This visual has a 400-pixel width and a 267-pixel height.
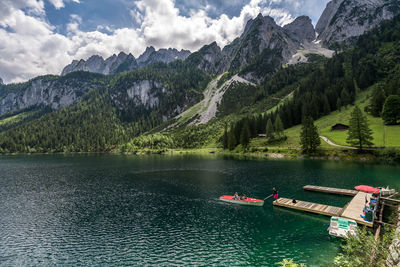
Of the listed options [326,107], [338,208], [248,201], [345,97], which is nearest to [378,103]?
[345,97]

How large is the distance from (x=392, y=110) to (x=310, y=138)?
145 ft

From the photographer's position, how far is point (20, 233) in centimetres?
3791

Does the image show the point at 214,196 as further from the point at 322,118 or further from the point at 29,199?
the point at 322,118

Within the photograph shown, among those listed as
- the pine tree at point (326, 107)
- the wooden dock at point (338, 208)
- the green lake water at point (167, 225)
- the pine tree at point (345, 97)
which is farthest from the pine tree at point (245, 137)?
the wooden dock at point (338, 208)

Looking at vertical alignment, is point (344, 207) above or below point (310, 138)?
below

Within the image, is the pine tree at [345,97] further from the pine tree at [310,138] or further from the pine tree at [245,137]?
the pine tree at [245,137]

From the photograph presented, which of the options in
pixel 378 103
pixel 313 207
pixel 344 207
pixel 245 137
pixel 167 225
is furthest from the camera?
pixel 245 137

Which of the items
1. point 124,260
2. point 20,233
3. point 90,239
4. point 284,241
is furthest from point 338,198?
point 20,233

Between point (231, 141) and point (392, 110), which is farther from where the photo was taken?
point (231, 141)

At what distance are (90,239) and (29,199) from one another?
134 ft

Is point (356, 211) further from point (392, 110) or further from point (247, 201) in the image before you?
point (392, 110)

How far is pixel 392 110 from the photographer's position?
109062mm

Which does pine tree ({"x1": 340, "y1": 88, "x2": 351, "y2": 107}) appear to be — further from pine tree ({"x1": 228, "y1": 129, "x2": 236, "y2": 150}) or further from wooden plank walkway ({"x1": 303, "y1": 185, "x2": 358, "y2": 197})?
wooden plank walkway ({"x1": 303, "y1": 185, "x2": 358, "y2": 197})

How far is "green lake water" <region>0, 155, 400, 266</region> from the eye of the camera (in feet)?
92.2
